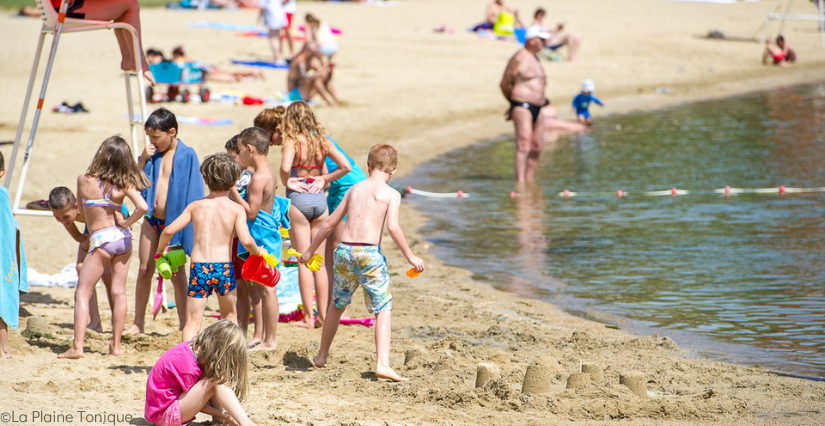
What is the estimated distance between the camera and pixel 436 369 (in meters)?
5.61

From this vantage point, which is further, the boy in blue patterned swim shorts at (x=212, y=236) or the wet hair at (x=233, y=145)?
the wet hair at (x=233, y=145)

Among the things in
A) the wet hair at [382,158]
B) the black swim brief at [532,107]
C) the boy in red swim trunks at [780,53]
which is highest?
the boy in red swim trunks at [780,53]

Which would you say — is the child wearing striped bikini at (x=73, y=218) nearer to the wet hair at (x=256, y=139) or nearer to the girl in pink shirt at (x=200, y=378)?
the wet hair at (x=256, y=139)

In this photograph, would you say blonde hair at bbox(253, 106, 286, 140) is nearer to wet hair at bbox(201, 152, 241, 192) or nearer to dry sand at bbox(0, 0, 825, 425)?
wet hair at bbox(201, 152, 241, 192)

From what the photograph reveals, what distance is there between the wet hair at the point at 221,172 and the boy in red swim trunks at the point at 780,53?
2524 cm

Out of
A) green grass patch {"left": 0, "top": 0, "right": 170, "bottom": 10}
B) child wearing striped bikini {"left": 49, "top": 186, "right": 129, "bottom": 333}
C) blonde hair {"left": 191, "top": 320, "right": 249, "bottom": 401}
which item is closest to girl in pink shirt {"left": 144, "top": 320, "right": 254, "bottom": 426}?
blonde hair {"left": 191, "top": 320, "right": 249, "bottom": 401}

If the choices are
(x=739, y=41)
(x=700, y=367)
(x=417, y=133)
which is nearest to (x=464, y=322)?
(x=700, y=367)

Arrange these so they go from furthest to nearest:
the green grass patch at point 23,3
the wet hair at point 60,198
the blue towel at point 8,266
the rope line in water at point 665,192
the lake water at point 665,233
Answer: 1. the green grass patch at point 23,3
2. the rope line in water at point 665,192
3. the lake water at point 665,233
4. the wet hair at point 60,198
5. the blue towel at point 8,266

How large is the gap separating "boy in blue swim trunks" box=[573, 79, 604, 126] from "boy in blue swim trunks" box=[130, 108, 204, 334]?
12.7 metres

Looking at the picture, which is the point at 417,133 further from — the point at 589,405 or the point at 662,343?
the point at 589,405

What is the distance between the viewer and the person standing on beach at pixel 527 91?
12.1 m

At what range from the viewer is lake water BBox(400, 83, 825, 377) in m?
7.12

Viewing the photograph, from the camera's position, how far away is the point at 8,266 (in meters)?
5.74

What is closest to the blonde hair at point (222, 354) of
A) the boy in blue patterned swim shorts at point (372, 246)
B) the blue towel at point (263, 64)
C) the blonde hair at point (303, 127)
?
the boy in blue patterned swim shorts at point (372, 246)
